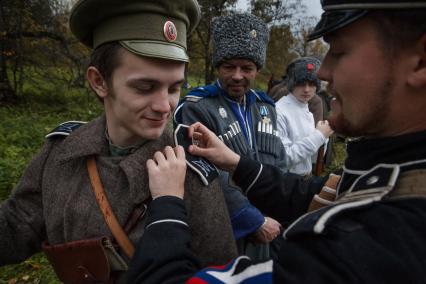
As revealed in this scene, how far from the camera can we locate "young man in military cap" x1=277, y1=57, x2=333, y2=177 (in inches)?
119

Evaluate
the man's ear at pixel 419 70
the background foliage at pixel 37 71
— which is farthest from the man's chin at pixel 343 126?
the background foliage at pixel 37 71

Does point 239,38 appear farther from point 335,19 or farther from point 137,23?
point 335,19

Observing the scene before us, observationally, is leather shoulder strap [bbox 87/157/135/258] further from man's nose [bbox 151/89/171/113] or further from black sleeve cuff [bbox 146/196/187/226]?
man's nose [bbox 151/89/171/113]

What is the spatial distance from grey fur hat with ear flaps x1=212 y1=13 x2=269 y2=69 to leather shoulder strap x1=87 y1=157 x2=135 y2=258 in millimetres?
1357

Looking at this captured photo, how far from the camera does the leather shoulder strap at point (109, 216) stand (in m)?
1.35

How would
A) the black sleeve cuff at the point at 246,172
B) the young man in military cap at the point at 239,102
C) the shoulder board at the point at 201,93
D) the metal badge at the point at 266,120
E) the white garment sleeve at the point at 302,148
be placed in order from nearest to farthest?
the black sleeve cuff at the point at 246,172 → the young man in military cap at the point at 239,102 → the shoulder board at the point at 201,93 → the metal badge at the point at 266,120 → the white garment sleeve at the point at 302,148

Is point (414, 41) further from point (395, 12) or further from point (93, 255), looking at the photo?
point (93, 255)

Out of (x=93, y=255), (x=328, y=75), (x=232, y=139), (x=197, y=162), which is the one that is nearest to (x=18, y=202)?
(x=93, y=255)

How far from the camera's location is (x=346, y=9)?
951 mm

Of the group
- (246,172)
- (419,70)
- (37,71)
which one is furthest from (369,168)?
(37,71)

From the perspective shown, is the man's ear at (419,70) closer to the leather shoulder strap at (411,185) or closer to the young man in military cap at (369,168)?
the young man in military cap at (369,168)

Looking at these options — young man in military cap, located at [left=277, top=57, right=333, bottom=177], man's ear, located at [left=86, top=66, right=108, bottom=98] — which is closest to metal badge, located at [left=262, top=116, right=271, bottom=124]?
young man in military cap, located at [left=277, top=57, right=333, bottom=177]

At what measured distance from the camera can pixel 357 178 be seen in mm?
1055

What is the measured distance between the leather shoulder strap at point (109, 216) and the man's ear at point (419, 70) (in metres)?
1.14
